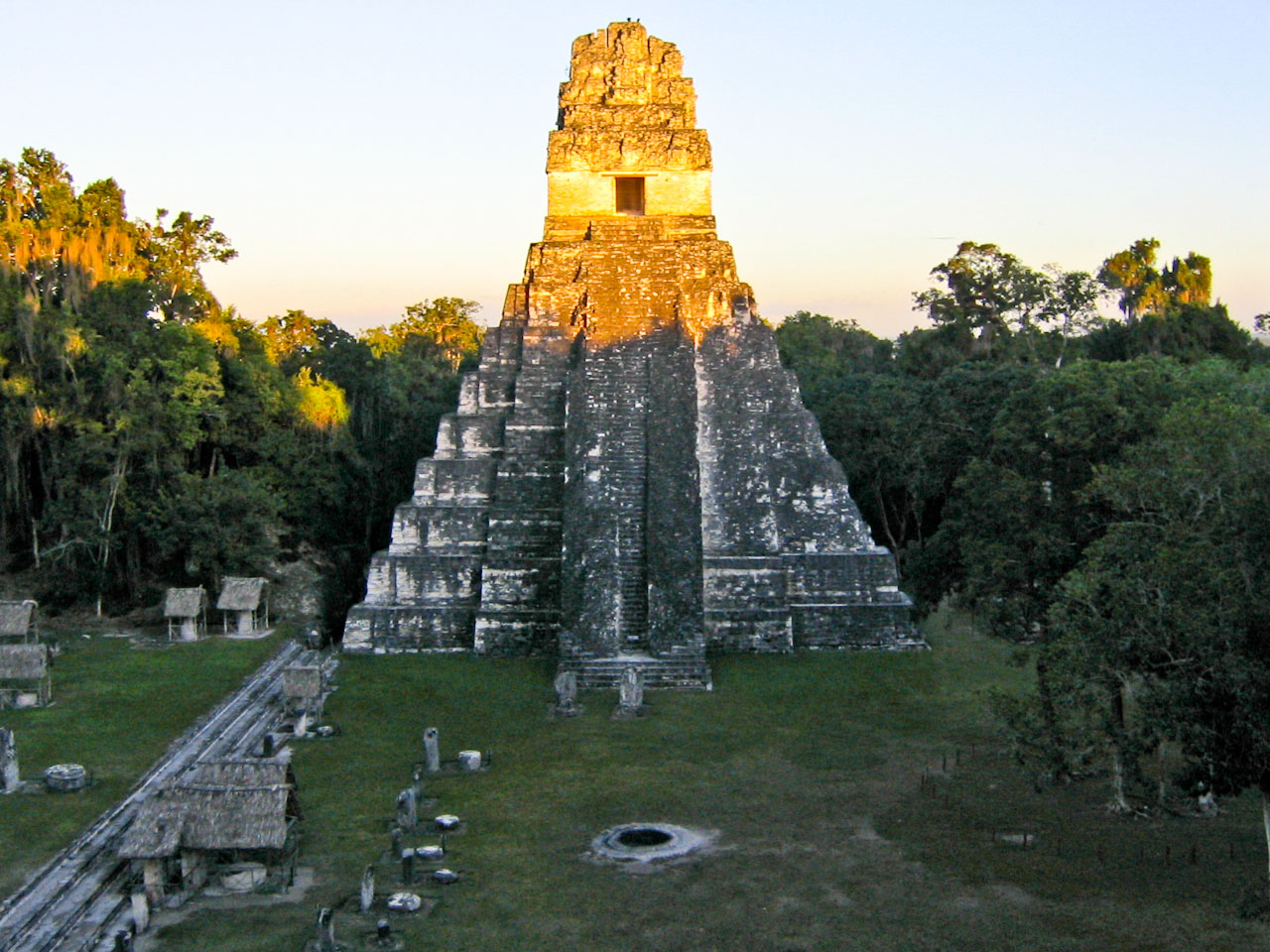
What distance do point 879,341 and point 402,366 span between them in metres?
26.0

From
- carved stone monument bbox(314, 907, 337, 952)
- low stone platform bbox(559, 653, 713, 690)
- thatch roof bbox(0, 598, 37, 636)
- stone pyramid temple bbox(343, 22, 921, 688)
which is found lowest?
carved stone monument bbox(314, 907, 337, 952)

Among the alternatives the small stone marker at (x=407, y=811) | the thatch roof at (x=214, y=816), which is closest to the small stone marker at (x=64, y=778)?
the thatch roof at (x=214, y=816)

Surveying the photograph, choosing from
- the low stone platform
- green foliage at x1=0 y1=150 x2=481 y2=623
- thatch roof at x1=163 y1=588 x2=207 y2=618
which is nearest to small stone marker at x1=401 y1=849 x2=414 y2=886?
the low stone platform

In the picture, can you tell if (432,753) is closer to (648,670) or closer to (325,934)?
(648,670)

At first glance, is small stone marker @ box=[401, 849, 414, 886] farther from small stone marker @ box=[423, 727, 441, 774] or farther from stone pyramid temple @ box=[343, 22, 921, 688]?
stone pyramid temple @ box=[343, 22, 921, 688]

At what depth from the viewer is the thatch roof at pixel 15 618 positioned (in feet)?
65.1

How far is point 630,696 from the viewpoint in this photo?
15.9 meters

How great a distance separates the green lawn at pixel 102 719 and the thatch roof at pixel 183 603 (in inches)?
21.0

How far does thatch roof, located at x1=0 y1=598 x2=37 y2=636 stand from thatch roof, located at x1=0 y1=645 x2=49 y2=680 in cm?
335

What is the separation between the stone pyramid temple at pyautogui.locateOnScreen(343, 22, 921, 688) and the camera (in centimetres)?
1872

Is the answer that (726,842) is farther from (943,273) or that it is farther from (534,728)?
(943,273)

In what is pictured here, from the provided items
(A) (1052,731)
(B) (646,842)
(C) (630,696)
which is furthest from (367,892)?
(C) (630,696)

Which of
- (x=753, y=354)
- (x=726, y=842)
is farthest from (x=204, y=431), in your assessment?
(x=726, y=842)

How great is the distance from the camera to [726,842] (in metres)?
11.3
